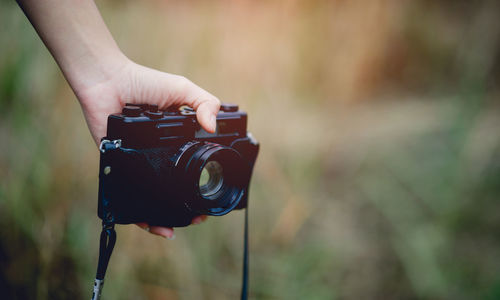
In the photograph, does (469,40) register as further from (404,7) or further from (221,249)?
(221,249)

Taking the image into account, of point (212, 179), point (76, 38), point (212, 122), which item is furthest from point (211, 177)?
point (76, 38)

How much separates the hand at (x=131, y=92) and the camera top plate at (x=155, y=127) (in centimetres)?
7

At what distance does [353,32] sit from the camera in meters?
1.01

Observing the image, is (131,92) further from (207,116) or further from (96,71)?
(207,116)

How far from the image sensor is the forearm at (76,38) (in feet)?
2.08

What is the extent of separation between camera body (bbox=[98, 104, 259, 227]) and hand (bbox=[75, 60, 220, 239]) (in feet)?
0.31

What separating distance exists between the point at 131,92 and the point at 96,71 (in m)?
0.07

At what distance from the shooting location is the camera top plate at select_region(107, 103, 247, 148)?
21.0 inches

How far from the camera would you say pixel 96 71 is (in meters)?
0.68

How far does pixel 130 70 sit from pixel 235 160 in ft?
0.94

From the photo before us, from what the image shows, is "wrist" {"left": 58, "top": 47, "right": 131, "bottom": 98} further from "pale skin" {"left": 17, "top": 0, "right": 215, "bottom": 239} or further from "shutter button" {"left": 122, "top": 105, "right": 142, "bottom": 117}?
"shutter button" {"left": 122, "top": 105, "right": 142, "bottom": 117}

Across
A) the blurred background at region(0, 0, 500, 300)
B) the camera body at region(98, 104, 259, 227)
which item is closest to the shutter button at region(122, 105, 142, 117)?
the camera body at region(98, 104, 259, 227)

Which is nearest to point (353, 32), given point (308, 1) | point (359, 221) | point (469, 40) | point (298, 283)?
point (308, 1)

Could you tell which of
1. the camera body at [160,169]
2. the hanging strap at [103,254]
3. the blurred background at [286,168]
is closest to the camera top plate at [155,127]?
the camera body at [160,169]
